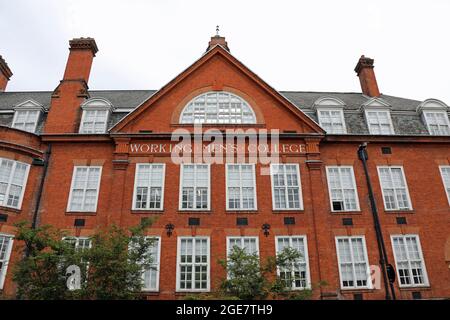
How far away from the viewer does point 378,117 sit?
24.6 meters

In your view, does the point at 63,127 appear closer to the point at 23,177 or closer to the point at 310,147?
the point at 23,177

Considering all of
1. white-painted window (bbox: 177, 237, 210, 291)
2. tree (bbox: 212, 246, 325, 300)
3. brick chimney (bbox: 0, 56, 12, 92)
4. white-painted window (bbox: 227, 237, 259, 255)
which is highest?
brick chimney (bbox: 0, 56, 12, 92)

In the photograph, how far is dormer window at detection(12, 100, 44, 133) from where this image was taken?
24031 millimetres

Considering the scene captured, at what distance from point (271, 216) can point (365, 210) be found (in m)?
5.39

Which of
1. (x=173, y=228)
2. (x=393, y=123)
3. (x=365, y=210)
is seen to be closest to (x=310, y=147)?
(x=365, y=210)

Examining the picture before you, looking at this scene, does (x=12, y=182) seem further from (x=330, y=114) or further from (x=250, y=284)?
(x=330, y=114)

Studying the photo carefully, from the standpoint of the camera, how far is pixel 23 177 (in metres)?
21.4

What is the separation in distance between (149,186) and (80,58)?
38.7 ft

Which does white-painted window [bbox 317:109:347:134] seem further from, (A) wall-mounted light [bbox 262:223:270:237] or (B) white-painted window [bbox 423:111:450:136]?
(A) wall-mounted light [bbox 262:223:270:237]

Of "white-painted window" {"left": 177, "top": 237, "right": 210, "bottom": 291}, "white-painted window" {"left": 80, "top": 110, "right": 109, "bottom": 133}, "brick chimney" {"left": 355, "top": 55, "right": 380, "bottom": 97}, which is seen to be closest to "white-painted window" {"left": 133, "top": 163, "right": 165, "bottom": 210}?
"white-painted window" {"left": 177, "top": 237, "right": 210, "bottom": 291}

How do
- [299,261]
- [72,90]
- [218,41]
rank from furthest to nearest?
[218,41] < [72,90] < [299,261]

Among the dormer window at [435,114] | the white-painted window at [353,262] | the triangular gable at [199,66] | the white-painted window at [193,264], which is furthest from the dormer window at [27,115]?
the dormer window at [435,114]

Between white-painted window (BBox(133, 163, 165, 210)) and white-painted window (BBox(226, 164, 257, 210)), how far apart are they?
12.6ft

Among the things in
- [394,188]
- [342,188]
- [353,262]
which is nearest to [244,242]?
[353,262]
